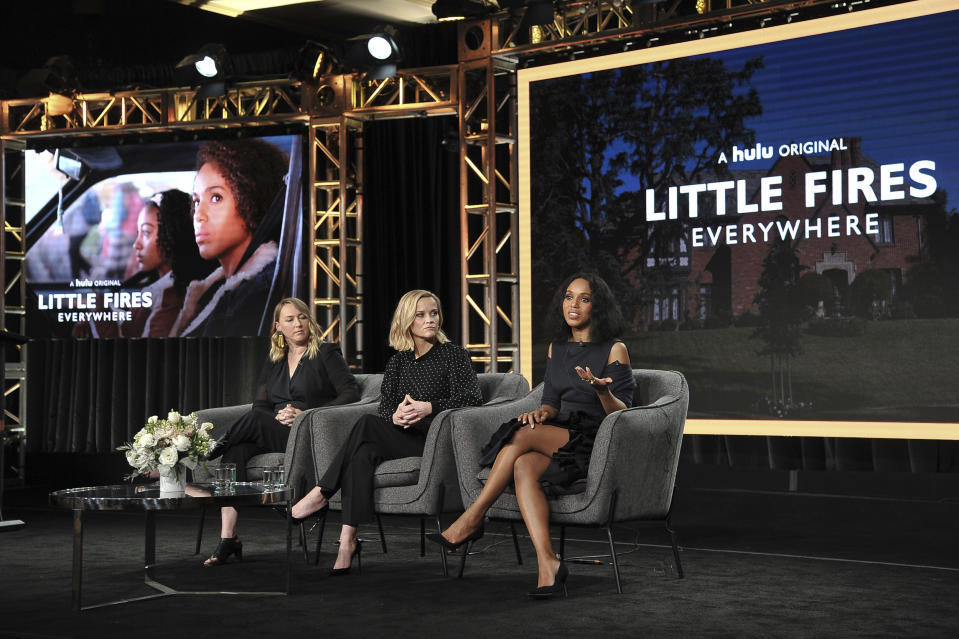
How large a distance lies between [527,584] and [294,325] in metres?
1.70

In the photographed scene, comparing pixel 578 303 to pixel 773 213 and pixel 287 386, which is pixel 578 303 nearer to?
pixel 287 386

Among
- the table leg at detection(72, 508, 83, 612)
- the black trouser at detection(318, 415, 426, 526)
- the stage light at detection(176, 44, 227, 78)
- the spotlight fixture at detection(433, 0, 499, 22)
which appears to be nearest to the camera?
the table leg at detection(72, 508, 83, 612)

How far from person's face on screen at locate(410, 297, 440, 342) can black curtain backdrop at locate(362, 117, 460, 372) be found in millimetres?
3848

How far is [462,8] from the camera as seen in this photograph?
7090 millimetres

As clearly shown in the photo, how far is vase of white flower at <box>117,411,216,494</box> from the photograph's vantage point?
396 cm

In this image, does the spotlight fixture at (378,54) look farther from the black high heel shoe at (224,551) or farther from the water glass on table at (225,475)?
the water glass on table at (225,475)

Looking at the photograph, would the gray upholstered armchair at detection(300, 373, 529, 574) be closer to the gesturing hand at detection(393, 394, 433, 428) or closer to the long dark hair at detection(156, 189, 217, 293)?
the gesturing hand at detection(393, 394, 433, 428)

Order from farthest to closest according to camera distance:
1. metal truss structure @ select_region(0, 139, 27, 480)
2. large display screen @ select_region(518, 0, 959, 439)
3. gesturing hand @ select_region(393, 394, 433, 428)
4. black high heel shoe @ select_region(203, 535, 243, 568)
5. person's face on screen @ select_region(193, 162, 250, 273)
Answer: metal truss structure @ select_region(0, 139, 27, 480) → person's face on screen @ select_region(193, 162, 250, 273) → large display screen @ select_region(518, 0, 959, 439) → black high heel shoe @ select_region(203, 535, 243, 568) → gesturing hand @ select_region(393, 394, 433, 428)

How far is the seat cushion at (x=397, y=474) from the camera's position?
14.7 feet

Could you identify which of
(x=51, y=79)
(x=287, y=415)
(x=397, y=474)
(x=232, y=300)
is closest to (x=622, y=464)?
(x=397, y=474)

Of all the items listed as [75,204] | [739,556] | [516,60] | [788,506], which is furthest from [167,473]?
[75,204]

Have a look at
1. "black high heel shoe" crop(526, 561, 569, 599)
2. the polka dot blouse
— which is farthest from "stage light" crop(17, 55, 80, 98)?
"black high heel shoe" crop(526, 561, 569, 599)

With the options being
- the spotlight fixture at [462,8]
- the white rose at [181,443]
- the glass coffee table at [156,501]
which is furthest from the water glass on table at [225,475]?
the spotlight fixture at [462,8]

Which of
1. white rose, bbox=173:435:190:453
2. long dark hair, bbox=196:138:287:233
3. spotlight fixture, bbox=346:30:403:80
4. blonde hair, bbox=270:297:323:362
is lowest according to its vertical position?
white rose, bbox=173:435:190:453
